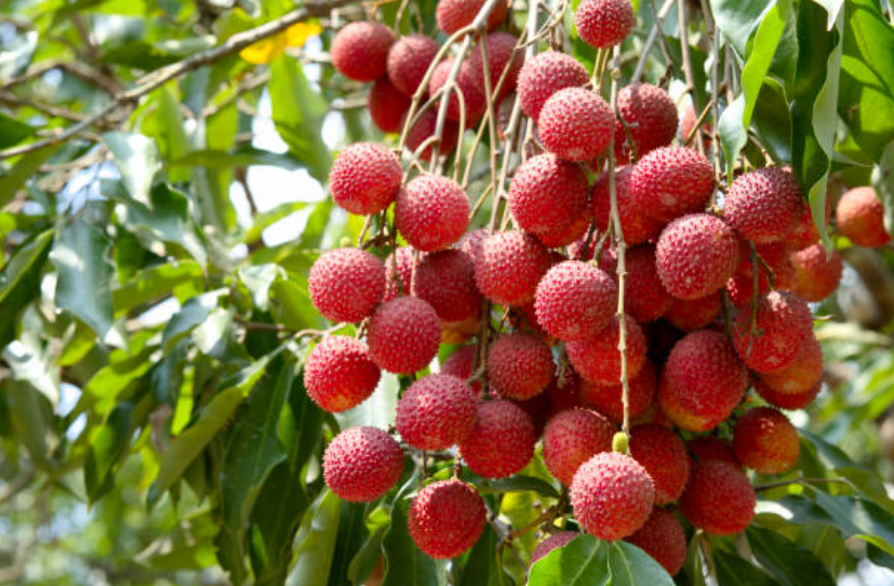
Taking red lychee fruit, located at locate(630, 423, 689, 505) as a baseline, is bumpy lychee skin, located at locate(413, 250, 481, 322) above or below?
above

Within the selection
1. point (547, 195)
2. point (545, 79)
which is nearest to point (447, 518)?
point (547, 195)

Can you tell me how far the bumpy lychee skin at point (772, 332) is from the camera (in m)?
0.91

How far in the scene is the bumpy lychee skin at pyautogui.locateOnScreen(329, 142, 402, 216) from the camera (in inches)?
39.8

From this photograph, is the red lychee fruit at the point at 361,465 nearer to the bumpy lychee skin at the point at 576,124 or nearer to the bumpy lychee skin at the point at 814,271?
the bumpy lychee skin at the point at 576,124

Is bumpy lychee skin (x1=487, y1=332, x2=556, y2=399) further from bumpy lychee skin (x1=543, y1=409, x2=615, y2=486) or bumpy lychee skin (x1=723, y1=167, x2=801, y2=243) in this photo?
bumpy lychee skin (x1=723, y1=167, x2=801, y2=243)

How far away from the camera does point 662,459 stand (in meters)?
0.92

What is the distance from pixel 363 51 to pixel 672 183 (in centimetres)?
79

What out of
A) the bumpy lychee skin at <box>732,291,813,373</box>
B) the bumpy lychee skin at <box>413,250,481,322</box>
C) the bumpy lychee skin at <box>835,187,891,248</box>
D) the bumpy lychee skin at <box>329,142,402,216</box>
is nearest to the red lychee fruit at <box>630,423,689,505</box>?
the bumpy lychee skin at <box>732,291,813,373</box>

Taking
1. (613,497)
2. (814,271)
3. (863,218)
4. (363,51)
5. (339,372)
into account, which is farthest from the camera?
(363,51)

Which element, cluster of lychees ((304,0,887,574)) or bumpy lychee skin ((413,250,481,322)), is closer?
cluster of lychees ((304,0,887,574))

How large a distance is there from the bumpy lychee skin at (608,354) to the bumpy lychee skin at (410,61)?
2.38 feet

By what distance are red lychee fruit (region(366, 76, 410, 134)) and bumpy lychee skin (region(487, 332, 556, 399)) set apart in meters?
0.72

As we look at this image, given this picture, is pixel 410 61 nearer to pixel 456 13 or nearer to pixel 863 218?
pixel 456 13

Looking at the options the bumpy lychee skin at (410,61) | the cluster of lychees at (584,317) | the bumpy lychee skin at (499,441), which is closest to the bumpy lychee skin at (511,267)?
the cluster of lychees at (584,317)
